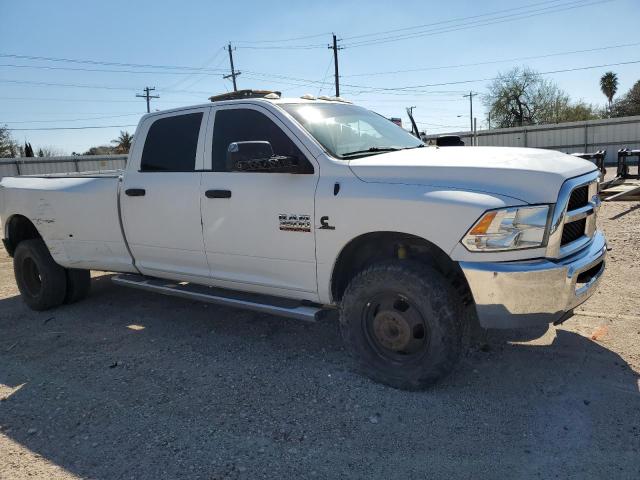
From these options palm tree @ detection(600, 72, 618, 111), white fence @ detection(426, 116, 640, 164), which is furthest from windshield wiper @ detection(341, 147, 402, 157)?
palm tree @ detection(600, 72, 618, 111)

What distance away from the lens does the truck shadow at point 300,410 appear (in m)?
2.78

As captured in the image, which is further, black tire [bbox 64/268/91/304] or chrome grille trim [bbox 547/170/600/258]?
black tire [bbox 64/268/91/304]

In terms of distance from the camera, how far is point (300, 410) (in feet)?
11.0

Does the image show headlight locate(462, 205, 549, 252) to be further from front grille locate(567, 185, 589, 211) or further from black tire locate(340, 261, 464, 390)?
black tire locate(340, 261, 464, 390)

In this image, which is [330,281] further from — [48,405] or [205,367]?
[48,405]

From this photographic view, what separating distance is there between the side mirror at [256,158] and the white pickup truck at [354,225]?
10 mm

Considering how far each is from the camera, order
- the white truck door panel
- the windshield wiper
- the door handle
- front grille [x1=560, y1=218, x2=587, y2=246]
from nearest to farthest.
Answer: front grille [x1=560, y1=218, x2=587, y2=246] → the white truck door panel → the windshield wiper → the door handle

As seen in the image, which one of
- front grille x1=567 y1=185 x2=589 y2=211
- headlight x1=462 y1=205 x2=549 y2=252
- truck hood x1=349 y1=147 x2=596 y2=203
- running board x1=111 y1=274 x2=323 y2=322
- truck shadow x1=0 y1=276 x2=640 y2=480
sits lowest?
truck shadow x1=0 y1=276 x2=640 y2=480

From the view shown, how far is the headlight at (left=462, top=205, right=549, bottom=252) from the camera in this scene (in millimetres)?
2988

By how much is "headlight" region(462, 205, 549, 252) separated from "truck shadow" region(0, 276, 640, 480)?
1050 millimetres

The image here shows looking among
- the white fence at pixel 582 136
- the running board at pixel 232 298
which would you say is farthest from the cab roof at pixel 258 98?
the white fence at pixel 582 136

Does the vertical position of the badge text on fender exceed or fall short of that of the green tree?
it falls short

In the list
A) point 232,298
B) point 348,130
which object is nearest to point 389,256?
point 348,130

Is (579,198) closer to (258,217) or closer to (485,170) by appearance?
(485,170)
